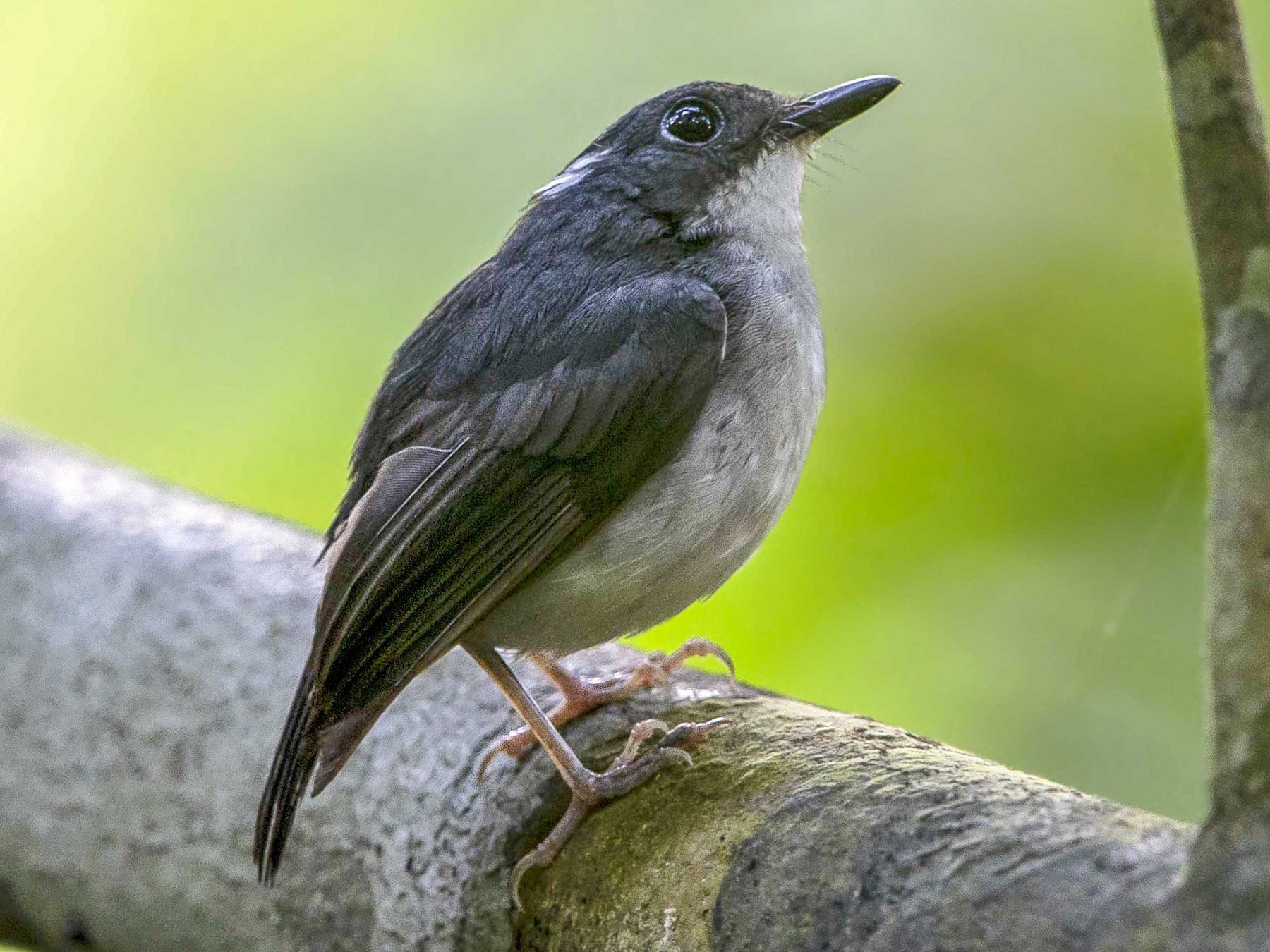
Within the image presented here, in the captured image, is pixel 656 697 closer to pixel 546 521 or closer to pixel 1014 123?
pixel 546 521

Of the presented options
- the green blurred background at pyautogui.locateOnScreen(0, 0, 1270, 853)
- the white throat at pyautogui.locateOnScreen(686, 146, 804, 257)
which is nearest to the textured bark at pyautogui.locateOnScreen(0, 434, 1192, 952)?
the green blurred background at pyautogui.locateOnScreen(0, 0, 1270, 853)

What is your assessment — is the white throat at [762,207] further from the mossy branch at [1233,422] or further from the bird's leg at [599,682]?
the mossy branch at [1233,422]

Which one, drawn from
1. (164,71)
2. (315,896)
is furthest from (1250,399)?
(164,71)

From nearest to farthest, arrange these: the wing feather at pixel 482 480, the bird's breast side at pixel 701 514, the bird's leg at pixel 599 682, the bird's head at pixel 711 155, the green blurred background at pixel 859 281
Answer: the wing feather at pixel 482 480, the bird's breast side at pixel 701 514, the bird's leg at pixel 599 682, the bird's head at pixel 711 155, the green blurred background at pixel 859 281

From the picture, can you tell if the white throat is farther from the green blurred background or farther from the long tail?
the long tail

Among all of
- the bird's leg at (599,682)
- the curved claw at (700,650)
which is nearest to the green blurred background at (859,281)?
the curved claw at (700,650)

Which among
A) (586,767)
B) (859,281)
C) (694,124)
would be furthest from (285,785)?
(859,281)

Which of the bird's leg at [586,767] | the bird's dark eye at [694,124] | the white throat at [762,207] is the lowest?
the bird's leg at [586,767]

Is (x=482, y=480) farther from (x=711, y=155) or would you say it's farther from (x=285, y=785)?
(x=711, y=155)

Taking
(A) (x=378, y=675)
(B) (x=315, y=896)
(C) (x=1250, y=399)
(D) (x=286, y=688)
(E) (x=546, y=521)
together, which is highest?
(C) (x=1250, y=399)
